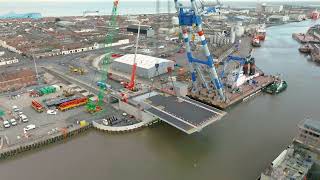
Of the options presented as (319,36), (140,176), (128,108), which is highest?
(319,36)

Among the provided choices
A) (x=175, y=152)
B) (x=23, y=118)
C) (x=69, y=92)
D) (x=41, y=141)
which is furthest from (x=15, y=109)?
(x=175, y=152)

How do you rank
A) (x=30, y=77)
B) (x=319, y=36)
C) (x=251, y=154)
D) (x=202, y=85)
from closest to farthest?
1. (x=251, y=154)
2. (x=202, y=85)
3. (x=30, y=77)
4. (x=319, y=36)

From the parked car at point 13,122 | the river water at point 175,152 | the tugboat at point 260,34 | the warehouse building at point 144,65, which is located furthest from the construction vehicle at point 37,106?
the tugboat at point 260,34

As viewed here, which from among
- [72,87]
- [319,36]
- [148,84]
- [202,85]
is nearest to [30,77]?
[72,87]

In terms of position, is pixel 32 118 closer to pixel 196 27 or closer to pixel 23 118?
pixel 23 118

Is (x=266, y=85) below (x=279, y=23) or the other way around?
below

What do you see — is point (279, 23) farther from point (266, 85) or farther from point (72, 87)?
point (72, 87)

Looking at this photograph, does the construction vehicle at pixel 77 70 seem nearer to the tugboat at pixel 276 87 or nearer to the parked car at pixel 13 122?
the parked car at pixel 13 122
